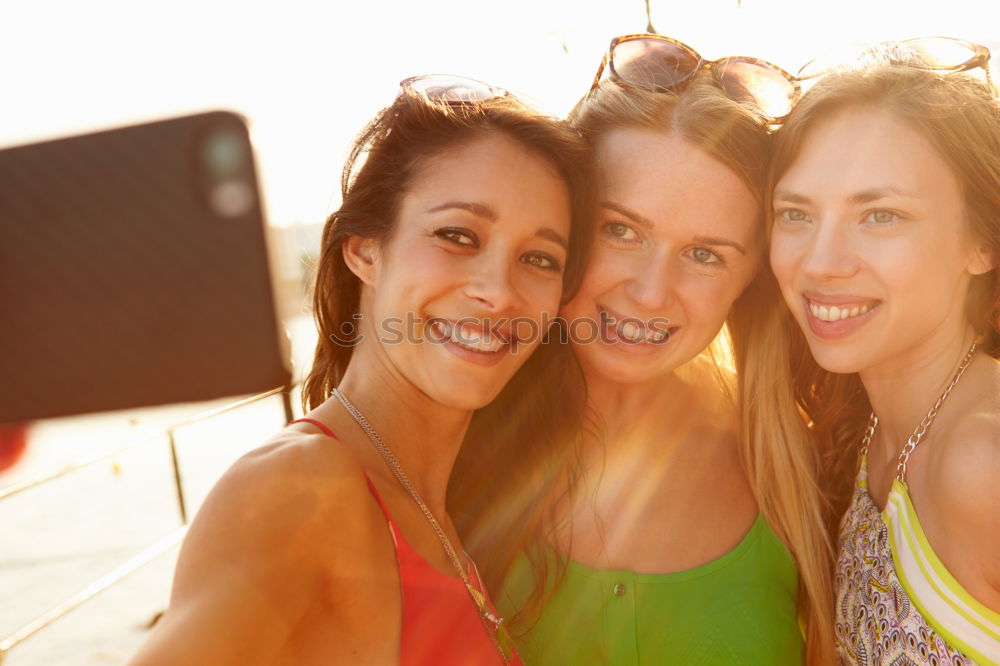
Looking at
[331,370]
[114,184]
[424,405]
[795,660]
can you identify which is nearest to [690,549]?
[795,660]

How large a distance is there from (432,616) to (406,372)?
2.02 feet

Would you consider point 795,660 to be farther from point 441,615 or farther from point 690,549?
point 441,615

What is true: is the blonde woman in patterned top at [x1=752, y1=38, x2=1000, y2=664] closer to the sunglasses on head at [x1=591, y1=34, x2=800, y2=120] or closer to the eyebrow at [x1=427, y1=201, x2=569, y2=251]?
the sunglasses on head at [x1=591, y1=34, x2=800, y2=120]

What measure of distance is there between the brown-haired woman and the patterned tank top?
0.91 meters

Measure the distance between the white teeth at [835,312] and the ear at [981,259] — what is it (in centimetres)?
30

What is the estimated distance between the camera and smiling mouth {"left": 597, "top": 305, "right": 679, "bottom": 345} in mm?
2447

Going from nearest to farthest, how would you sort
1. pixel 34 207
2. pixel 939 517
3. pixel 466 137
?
pixel 34 207
pixel 939 517
pixel 466 137

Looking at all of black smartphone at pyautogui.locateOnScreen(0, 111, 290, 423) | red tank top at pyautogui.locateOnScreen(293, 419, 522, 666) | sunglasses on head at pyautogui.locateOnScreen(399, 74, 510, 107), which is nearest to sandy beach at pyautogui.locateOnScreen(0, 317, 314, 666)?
black smartphone at pyautogui.locateOnScreen(0, 111, 290, 423)

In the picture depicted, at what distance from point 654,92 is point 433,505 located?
4.62 feet

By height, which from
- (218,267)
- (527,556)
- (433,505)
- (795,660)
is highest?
(218,267)

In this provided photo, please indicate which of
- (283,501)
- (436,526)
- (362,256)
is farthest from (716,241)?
(283,501)

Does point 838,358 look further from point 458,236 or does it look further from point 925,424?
point 458,236

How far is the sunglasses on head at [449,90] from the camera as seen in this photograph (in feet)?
7.11

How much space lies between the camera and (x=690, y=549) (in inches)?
96.1
